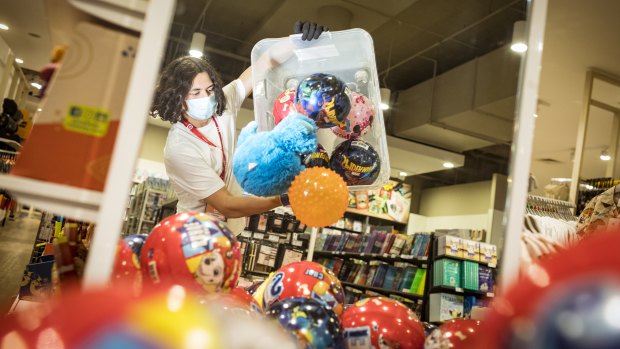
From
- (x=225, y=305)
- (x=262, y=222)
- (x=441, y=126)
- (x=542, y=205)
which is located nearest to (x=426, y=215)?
(x=441, y=126)

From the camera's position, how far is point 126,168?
1.02 meters

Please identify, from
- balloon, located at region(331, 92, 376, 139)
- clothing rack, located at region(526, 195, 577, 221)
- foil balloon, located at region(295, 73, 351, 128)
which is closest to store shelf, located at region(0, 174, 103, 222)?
foil balloon, located at region(295, 73, 351, 128)

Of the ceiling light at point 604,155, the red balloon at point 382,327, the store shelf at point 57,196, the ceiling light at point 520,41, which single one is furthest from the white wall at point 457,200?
the store shelf at point 57,196

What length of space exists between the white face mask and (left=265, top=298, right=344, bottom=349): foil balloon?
0.93 meters

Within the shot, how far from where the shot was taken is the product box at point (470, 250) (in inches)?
211

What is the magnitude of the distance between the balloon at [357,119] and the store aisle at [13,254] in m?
2.53

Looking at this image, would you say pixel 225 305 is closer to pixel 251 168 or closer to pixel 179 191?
pixel 251 168

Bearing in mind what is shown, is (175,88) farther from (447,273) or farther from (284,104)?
(447,273)

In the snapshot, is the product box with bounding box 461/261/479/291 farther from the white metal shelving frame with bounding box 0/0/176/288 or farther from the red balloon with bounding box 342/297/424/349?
the white metal shelving frame with bounding box 0/0/176/288

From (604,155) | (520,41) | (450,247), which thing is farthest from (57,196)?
(604,155)

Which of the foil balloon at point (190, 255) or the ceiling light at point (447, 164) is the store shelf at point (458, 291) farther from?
the foil balloon at point (190, 255)

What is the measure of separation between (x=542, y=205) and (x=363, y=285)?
12.5ft

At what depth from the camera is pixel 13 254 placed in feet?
20.4

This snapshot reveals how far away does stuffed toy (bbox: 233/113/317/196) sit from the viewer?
6.28ft
